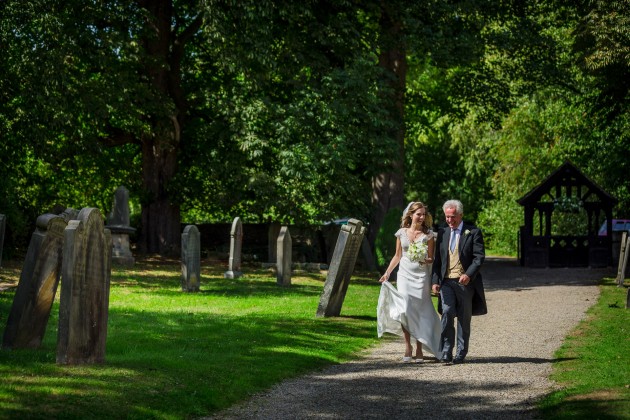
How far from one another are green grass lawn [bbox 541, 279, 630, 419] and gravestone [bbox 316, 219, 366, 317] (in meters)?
3.79

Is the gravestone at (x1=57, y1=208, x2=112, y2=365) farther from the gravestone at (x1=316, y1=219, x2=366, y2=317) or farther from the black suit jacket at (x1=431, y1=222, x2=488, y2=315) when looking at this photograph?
the gravestone at (x1=316, y1=219, x2=366, y2=317)

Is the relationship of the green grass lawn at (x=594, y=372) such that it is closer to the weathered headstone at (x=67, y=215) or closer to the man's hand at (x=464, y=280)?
the man's hand at (x=464, y=280)

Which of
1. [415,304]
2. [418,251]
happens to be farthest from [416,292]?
[418,251]

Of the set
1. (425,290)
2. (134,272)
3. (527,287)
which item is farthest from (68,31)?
(425,290)

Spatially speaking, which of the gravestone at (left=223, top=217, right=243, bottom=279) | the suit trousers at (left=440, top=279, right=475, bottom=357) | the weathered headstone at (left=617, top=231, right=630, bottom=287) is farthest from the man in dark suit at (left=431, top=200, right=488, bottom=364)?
the gravestone at (left=223, top=217, right=243, bottom=279)

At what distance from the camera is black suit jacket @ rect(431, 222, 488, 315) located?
12516 millimetres

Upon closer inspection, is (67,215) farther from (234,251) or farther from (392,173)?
(392,173)

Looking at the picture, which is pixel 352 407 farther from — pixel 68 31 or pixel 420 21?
pixel 420 21

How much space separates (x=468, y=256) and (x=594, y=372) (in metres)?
2.17

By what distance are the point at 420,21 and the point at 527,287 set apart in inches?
340

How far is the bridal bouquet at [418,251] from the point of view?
12.7 m

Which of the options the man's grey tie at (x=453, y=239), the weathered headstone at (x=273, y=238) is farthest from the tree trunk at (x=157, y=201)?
the man's grey tie at (x=453, y=239)

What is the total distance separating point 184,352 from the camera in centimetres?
1205

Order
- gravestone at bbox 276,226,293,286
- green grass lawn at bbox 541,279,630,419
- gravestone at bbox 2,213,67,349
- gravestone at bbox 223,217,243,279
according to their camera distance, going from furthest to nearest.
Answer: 1. gravestone at bbox 223,217,243,279
2. gravestone at bbox 276,226,293,286
3. gravestone at bbox 2,213,67,349
4. green grass lawn at bbox 541,279,630,419
